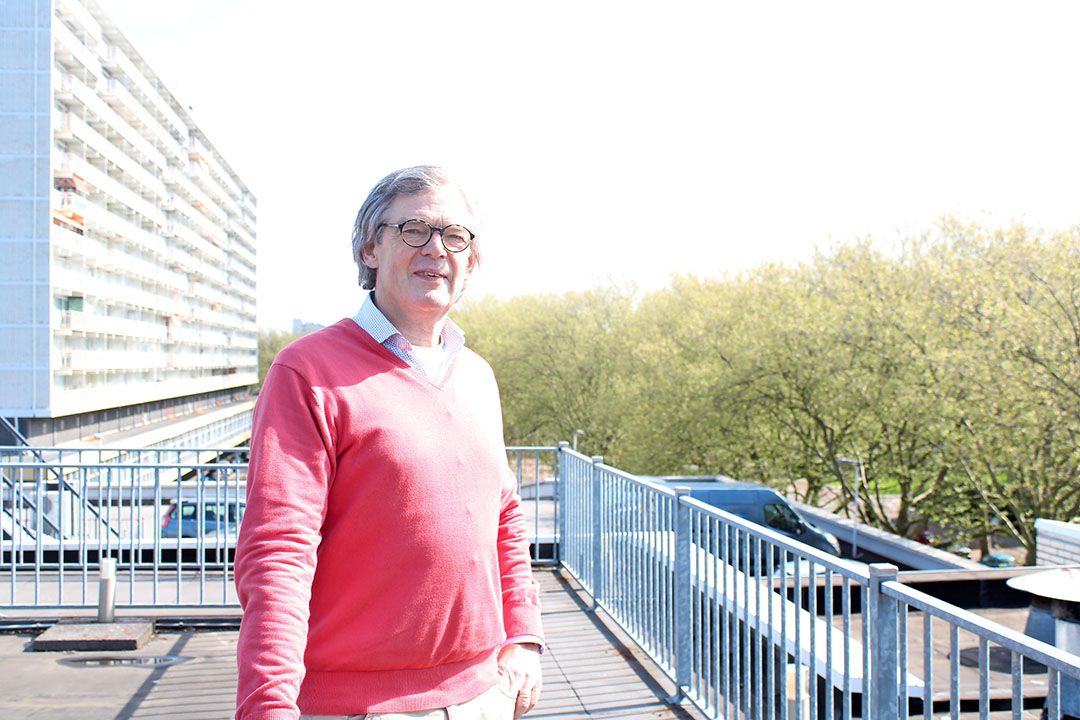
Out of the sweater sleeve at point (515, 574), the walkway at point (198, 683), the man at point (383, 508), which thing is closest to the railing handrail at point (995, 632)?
the sweater sleeve at point (515, 574)

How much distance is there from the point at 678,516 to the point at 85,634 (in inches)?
151

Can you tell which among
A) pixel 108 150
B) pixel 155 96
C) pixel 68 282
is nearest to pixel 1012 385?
pixel 68 282

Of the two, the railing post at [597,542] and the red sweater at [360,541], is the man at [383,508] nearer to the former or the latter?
the red sweater at [360,541]

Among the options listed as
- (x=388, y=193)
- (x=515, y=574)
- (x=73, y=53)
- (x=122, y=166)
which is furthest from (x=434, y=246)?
(x=122, y=166)

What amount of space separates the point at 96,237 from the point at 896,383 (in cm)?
4654

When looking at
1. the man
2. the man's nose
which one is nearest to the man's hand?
the man

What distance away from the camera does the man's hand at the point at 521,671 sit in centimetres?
211

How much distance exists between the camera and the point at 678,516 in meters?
4.75

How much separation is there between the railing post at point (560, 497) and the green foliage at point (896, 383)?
51.4ft

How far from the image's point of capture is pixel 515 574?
89.3 inches

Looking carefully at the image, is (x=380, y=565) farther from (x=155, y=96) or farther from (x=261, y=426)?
(x=155, y=96)

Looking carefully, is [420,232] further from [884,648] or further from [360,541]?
[884,648]

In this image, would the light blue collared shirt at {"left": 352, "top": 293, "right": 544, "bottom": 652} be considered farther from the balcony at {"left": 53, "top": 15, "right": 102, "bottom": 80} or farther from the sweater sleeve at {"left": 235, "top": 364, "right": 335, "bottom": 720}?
the balcony at {"left": 53, "top": 15, "right": 102, "bottom": 80}

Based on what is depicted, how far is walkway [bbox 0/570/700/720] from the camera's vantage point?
470 centimetres
